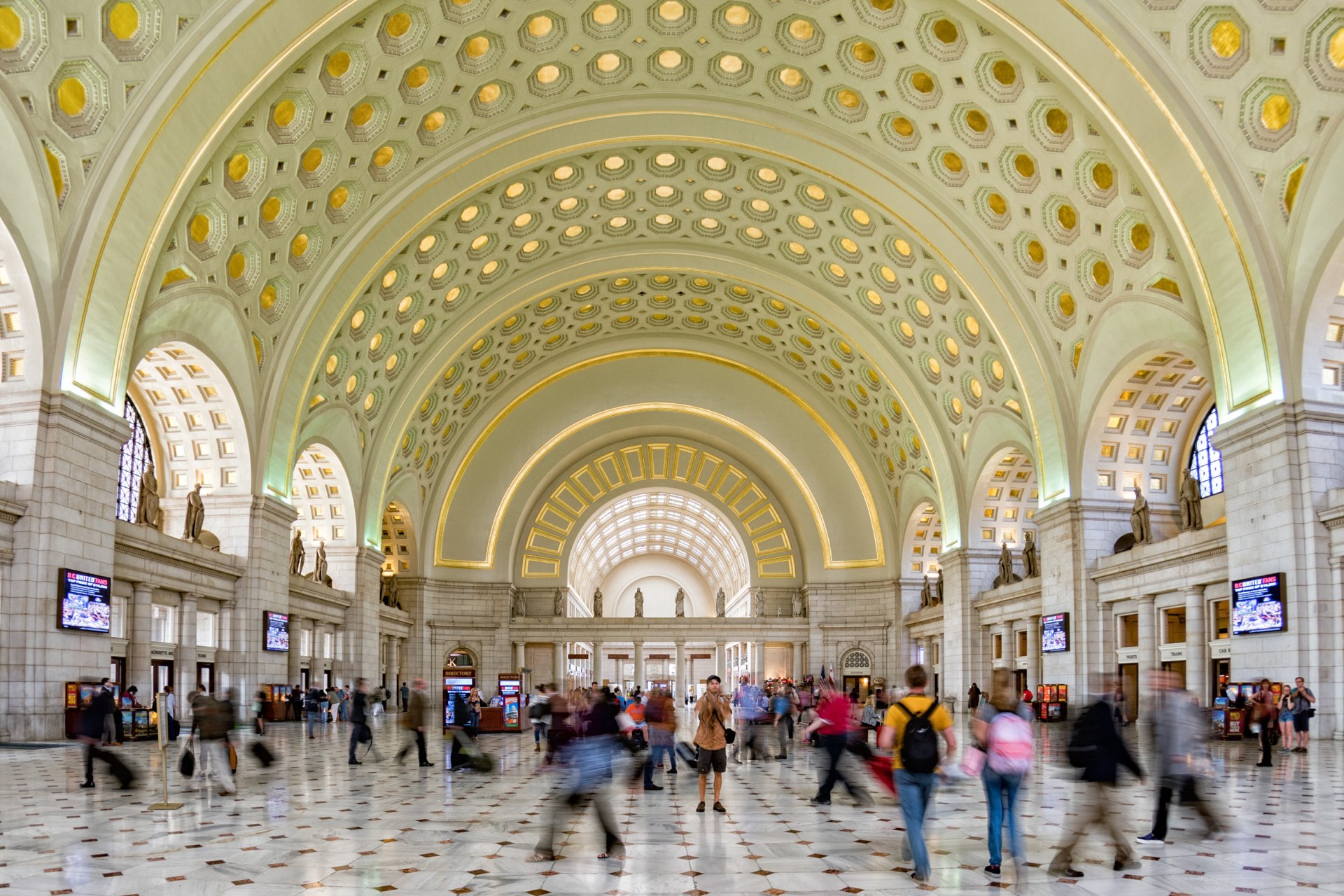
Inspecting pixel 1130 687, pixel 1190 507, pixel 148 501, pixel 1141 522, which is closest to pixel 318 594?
pixel 148 501

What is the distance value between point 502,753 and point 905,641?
27213 mm

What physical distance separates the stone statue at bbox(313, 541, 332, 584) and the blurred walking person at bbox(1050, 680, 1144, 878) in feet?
100

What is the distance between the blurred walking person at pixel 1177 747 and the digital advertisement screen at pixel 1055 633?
20728 millimetres

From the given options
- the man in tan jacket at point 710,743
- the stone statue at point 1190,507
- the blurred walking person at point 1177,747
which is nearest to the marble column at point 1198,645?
the stone statue at point 1190,507

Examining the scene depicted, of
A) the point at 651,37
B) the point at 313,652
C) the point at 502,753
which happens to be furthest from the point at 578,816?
the point at 313,652

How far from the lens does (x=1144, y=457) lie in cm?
2938

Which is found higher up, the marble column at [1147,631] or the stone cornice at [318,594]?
the stone cornice at [318,594]

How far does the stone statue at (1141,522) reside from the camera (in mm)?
27688

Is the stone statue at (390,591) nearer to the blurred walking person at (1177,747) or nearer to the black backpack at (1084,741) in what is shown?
the blurred walking person at (1177,747)

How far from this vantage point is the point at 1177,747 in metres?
8.95

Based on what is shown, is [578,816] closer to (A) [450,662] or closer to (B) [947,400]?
(B) [947,400]

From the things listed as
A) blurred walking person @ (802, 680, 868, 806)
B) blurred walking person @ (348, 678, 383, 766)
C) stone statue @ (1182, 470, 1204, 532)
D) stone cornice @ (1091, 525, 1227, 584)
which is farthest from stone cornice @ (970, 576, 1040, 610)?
blurred walking person @ (348, 678, 383, 766)

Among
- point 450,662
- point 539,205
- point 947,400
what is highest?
point 539,205

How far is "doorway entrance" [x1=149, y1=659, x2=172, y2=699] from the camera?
24656 millimetres
